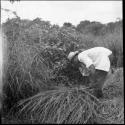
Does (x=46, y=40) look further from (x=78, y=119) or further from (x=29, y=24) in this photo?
(x=78, y=119)

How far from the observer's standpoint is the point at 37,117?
A: 665 cm

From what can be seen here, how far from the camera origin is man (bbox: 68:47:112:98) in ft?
23.5

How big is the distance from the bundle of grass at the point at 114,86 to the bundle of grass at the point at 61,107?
99cm

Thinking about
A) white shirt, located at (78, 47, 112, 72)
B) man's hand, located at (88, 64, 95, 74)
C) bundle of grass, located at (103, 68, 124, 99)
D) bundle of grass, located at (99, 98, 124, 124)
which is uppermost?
white shirt, located at (78, 47, 112, 72)

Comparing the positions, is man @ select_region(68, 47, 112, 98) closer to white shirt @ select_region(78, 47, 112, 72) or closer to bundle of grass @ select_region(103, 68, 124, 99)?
white shirt @ select_region(78, 47, 112, 72)

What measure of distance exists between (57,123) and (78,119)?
0.39m

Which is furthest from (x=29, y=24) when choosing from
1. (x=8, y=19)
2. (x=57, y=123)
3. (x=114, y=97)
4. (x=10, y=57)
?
(x=57, y=123)

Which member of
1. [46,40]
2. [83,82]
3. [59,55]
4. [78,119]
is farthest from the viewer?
[46,40]

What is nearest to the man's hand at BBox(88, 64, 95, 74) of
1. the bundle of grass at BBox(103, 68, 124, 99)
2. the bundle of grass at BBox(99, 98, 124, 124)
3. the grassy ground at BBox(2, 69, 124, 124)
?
the grassy ground at BBox(2, 69, 124, 124)

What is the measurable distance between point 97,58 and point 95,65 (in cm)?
17

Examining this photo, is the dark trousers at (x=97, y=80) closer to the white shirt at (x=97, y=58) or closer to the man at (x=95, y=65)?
the man at (x=95, y=65)

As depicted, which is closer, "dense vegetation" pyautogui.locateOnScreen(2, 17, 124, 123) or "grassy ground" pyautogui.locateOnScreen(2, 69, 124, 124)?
"grassy ground" pyautogui.locateOnScreen(2, 69, 124, 124)

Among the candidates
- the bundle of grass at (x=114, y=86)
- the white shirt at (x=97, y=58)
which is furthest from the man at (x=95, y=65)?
the bundle of grass at (x=114, y=86)

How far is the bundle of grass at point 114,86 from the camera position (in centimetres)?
783
